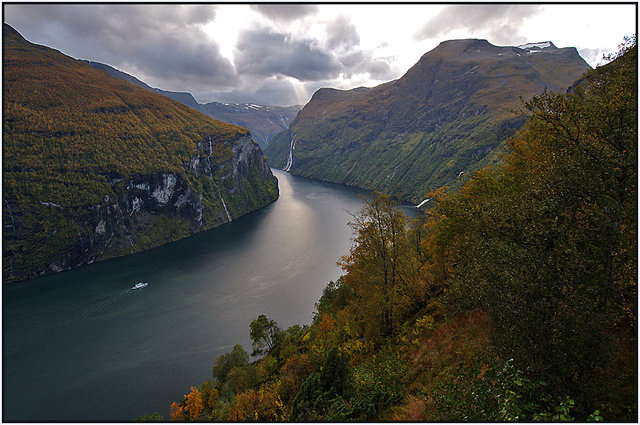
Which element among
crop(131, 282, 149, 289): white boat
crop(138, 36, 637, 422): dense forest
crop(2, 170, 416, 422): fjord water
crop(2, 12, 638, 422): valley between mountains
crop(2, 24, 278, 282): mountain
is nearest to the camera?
crop(138, 36, 637, 422): dense forest

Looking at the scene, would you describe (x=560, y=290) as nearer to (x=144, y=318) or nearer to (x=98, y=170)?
(x=144, y=318)

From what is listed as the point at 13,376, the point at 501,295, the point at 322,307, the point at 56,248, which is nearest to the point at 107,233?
the point at 56,248

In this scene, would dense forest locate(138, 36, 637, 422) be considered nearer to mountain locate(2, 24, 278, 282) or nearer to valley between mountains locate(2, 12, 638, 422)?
valley between mountains locate(2, 12, 638, 422)

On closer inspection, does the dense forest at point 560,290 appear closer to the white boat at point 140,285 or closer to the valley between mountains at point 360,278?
the valley between mountains at point 360,278

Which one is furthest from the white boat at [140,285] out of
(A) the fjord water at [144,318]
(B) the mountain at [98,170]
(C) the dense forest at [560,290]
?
(C) the dense forest at [560,290]

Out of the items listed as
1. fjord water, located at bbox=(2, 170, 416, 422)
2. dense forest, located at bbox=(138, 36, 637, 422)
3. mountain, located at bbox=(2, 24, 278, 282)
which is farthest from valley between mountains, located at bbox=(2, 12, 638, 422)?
mountain, located at bbox=(2, 24, 278, 282)
